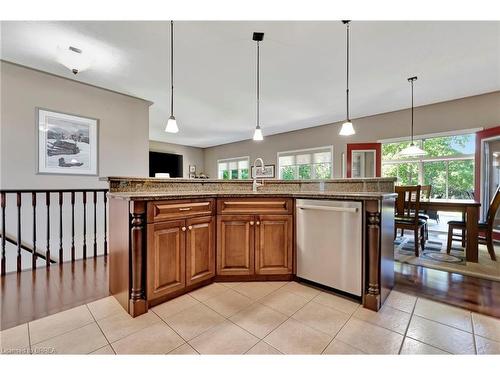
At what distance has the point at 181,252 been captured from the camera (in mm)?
1907

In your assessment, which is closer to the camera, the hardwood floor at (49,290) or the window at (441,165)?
the hardwood floor at (49,290)

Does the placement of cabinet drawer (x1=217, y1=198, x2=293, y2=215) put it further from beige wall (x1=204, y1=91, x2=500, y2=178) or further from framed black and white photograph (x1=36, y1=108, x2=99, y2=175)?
beige wall (x1=204, y1=91, x2=500, y2=178)

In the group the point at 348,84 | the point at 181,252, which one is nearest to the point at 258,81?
the point at 348,84


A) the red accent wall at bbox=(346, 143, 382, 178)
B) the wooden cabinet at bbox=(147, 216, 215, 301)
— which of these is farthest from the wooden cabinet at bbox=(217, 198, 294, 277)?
the red accent wall at bbox=(346, 143, 382, 178)

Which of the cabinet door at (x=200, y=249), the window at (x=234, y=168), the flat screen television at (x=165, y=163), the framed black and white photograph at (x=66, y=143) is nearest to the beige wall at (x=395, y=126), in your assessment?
the window at (x=234, y=168)

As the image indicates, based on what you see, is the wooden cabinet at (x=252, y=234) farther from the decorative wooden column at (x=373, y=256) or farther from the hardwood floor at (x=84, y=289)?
the hardwood floor at (x=84, y=289)

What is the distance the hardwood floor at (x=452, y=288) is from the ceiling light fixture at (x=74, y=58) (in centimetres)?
415

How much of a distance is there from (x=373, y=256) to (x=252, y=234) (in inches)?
40.2

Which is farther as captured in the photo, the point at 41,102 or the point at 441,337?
the point at 41,102

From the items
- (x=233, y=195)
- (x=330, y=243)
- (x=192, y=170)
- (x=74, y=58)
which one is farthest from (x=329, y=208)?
(x=192, y=170)

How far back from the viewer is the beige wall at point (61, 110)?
2857 millimetres

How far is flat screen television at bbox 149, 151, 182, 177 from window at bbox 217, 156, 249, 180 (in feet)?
4.92
